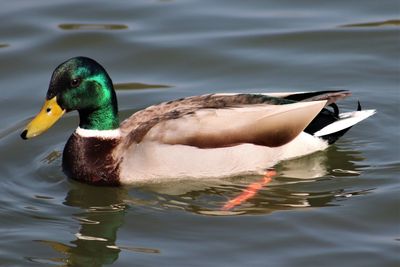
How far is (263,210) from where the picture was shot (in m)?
8.16

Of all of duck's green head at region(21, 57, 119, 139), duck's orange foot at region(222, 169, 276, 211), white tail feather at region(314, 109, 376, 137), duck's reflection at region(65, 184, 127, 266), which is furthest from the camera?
white tail feather at region(314, 109, 376, 137)

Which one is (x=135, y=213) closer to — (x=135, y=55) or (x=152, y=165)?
(x=152, y=165)

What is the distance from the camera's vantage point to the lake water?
7.51 m

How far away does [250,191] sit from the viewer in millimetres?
8500

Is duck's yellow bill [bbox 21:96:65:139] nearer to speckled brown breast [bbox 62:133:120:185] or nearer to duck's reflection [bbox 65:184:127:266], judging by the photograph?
speckled brown breast [bbox 62:133:120:185]

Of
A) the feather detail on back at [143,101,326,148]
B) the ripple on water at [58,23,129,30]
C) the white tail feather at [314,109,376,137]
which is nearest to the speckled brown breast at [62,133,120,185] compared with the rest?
the feather detail on back at [143,101,326,148]

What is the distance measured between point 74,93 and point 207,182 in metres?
1.29

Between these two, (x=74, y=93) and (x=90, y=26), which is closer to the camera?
(x=74, y=93)

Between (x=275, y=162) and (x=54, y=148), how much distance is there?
2.05m

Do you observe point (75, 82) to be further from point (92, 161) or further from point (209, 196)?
point (209, 196)

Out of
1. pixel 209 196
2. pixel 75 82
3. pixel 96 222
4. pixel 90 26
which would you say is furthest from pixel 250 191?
pixel 90 26

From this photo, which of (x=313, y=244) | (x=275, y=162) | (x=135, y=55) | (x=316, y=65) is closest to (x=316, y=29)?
(x=316, y=65)

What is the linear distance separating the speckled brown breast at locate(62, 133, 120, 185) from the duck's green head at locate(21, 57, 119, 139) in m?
0.27

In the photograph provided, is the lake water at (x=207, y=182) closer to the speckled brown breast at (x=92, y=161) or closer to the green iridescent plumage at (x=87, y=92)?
the speckled brown breast at (x=92, y=161)
